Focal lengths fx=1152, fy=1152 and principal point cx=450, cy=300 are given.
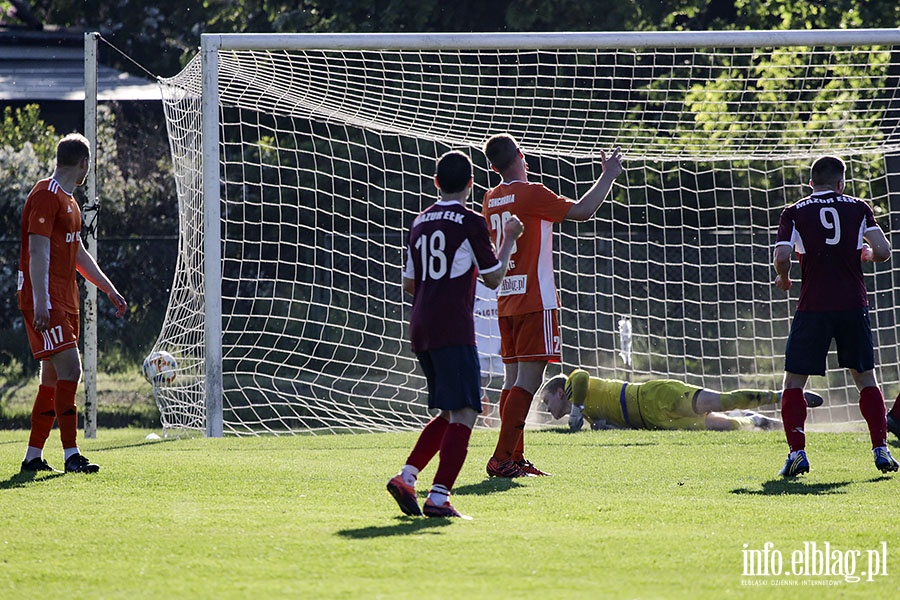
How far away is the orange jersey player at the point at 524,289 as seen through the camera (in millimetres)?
6594

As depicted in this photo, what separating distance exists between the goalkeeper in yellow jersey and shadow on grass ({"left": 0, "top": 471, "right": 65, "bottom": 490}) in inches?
185

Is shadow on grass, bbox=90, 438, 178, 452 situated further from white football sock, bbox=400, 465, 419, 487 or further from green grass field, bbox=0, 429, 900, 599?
white football sock, bbox=400, 465, 419, 487

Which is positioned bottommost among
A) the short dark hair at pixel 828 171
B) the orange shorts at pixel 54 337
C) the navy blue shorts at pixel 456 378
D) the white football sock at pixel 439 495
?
the white football sock at pixel 439 495

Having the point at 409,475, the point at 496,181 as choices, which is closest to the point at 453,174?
the point at 409,475

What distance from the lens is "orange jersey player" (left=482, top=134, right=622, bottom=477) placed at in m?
6.59

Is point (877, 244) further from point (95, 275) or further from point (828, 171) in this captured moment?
point (95, 275)

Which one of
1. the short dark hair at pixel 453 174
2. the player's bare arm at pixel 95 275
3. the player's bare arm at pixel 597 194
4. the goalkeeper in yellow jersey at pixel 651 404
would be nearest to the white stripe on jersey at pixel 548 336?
the player's bare arm at pixel 597 194

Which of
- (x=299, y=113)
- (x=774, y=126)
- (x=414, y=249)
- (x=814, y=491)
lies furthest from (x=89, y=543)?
(x=774, y=126)

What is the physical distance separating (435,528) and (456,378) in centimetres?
71

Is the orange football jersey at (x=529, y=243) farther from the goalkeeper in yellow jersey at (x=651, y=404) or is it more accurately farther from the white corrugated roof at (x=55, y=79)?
the white corrugated roof at (x=55, y=79)

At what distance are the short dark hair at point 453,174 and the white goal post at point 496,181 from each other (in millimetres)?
4293

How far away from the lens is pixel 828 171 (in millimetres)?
6770

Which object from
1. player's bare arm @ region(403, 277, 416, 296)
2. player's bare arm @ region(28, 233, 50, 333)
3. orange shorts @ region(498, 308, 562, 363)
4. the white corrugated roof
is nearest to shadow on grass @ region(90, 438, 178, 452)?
player's bare arm @ region(28, 233, 50, 333)

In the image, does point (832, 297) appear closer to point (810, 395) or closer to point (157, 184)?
point (810, 395)
